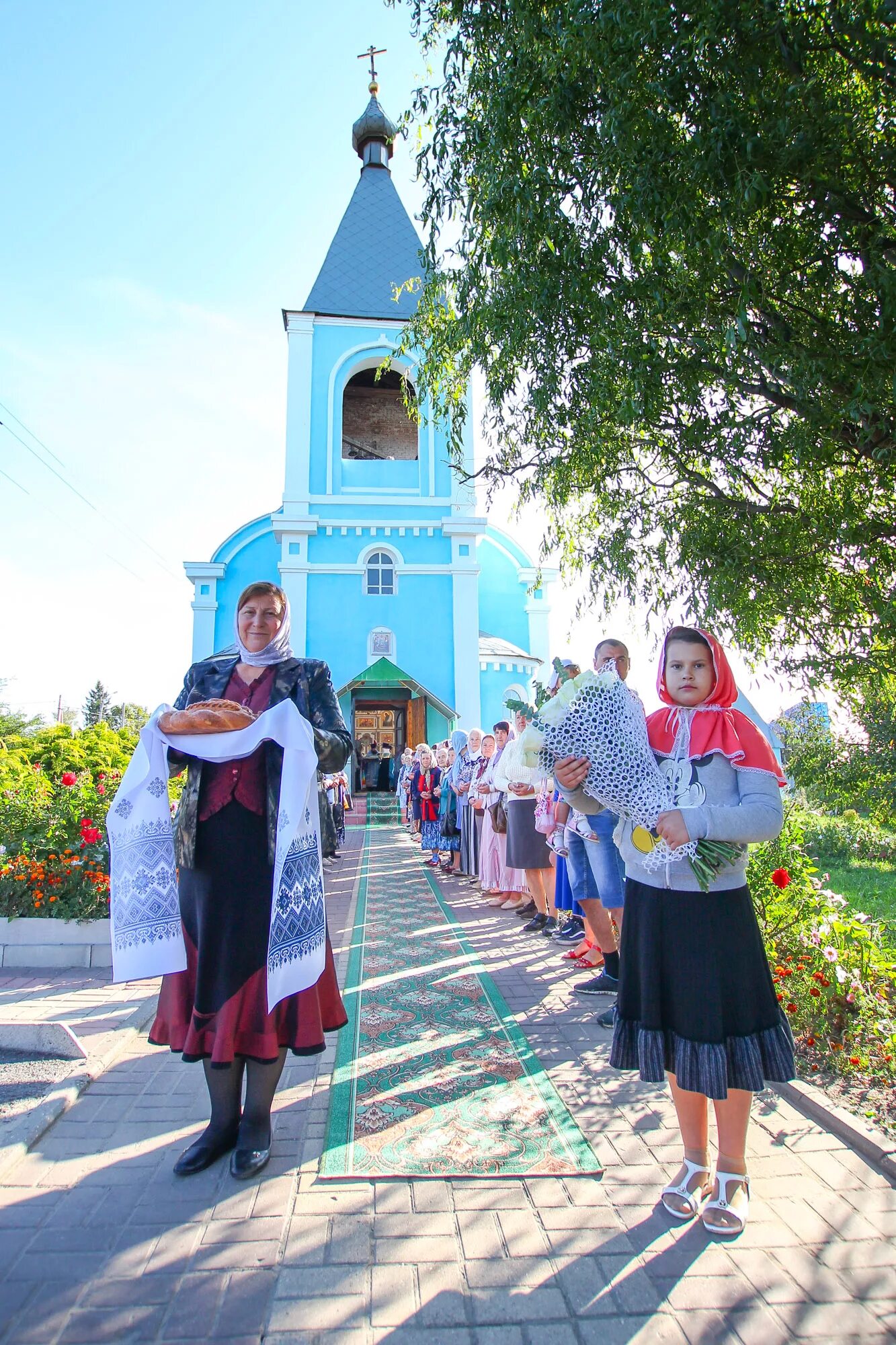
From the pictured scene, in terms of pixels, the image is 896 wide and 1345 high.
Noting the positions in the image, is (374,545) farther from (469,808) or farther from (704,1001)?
(704,1001)

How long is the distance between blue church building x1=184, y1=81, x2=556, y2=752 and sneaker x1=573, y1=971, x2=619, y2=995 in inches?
595

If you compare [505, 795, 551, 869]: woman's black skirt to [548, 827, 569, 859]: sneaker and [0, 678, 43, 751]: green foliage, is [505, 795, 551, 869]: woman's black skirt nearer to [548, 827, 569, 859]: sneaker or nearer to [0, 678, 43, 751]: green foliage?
[548, 827, 569, 859]: sneaker

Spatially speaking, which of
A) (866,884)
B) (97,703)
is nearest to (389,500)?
(866,884)

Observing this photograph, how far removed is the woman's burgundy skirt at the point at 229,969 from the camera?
2809 mm

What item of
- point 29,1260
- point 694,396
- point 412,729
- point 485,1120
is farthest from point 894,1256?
point 412,729

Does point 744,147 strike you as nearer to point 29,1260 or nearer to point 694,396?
point 694,396

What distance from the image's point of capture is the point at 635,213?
4.05m

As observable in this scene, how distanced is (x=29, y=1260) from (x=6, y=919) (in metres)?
4.24

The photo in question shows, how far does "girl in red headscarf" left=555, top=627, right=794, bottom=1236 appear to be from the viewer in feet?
8.04

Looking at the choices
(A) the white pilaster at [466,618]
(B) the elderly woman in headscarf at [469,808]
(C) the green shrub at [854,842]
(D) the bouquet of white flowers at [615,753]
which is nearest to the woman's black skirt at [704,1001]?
(D) the bouquet of white flowers at [615,753]

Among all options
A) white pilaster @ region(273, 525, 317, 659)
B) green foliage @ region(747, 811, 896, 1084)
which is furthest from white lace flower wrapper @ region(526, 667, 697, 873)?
white pilaster @ region(273, 525, 317, 659)

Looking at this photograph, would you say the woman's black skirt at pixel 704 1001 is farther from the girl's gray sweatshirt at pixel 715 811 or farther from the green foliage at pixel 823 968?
the green foliage at pixel 823 968

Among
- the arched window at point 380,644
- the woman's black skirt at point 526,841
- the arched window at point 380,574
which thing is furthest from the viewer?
the arched window at point 380,574

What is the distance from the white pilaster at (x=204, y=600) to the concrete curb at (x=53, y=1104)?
21.0 meters
